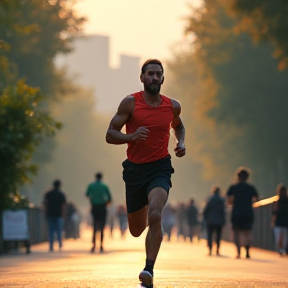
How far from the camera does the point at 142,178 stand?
Answer: 1113 cm

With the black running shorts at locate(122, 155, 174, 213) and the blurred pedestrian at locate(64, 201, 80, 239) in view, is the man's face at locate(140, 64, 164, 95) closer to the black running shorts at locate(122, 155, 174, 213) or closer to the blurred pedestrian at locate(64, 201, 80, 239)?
the black running shorts at locate(122, 155, 174, 213)

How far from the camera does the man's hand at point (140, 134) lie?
35.4 feet

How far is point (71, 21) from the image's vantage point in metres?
46.8

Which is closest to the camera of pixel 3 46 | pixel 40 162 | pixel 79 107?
pixel 3 46

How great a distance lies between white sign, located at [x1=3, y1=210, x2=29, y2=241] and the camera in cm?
2494

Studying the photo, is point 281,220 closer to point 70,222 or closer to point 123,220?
point 70,222

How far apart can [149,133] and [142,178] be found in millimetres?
421

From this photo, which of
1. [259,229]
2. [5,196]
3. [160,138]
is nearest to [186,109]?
[259,229]

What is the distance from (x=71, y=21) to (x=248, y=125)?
8832mm

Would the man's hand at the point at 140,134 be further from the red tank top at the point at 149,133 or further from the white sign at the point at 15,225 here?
the white sign at the point at 15,225

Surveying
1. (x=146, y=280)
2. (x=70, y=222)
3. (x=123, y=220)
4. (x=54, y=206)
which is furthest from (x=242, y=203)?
(x=123, y=220)

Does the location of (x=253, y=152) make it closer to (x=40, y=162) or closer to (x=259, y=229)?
(x=40, y=162)

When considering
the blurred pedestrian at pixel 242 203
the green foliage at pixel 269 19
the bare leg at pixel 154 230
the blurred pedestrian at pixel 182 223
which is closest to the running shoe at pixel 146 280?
the bare leg at pixel 154 230

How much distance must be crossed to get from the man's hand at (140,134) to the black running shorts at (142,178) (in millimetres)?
402
